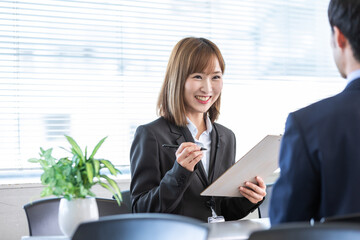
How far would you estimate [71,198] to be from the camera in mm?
1530

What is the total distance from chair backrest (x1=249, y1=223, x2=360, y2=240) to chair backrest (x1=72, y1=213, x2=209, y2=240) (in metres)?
0.20

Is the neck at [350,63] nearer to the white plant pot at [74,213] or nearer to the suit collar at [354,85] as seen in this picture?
the suit collar at [354,85]

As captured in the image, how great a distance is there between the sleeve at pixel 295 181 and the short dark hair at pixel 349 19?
0.27m

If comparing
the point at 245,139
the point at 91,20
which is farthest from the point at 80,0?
the point at 245,139

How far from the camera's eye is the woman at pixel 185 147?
2.10m

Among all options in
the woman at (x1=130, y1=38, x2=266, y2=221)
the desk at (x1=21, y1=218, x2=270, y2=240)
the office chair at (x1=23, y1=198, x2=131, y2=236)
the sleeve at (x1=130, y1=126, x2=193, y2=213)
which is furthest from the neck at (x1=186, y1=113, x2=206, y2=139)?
the office chair at (x1=23, y1=198, x2=131, y2=236)

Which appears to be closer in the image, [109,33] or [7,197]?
[7,197]

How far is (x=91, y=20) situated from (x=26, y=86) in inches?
26.0

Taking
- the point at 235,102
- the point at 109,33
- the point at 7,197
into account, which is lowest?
the point at 7,197

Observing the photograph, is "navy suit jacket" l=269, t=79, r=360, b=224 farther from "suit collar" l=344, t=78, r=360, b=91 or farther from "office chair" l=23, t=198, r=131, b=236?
"office chair" l=23, t=198, r=131, b=236

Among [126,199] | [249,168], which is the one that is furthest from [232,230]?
[126,199]

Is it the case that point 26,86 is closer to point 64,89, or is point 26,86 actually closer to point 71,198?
point 64,89

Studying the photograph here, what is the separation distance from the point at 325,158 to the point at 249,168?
2.53 ft

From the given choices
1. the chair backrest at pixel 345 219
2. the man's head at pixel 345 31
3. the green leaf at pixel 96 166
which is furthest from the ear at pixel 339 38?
the green leaf at pixel 96 166
